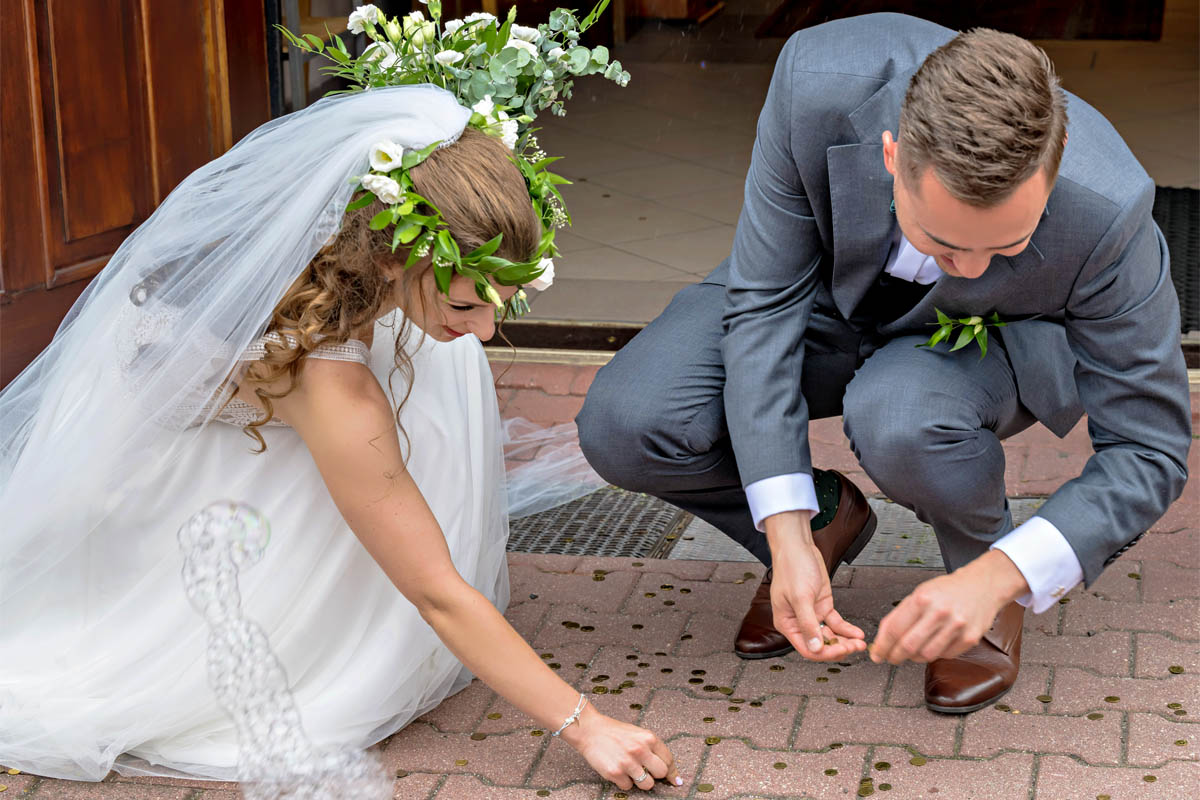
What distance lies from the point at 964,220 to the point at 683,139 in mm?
4514

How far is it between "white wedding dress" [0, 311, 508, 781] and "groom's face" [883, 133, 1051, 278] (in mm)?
838

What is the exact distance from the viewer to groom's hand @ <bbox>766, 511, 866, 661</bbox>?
1.98 m

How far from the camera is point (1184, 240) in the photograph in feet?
14.9

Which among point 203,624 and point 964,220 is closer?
point 964,220

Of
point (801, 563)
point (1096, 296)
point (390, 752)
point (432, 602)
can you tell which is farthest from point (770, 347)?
point (390, 752)

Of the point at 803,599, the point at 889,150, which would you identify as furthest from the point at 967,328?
the point at 803,599

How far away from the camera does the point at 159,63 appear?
3.46 metres

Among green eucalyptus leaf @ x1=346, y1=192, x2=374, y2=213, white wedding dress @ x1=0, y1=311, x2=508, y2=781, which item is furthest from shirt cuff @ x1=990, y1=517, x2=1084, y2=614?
green eucalyptus leaf @ x1=346, y1=192, x2=374, y2=213

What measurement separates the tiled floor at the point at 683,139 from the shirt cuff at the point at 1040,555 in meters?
2.18

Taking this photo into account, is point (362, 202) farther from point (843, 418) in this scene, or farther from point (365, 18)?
point (843, 418)

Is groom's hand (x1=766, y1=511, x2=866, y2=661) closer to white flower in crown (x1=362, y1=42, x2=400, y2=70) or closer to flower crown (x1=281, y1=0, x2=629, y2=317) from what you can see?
flower crown (x1=281, y1=0, x2=629, y2=317)

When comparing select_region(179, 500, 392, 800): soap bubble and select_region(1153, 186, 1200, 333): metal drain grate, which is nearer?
select_region(179, 500, 392, 800): soap bubble

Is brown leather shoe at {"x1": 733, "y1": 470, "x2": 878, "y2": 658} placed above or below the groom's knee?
below

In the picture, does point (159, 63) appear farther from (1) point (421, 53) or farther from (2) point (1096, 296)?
(2) point (1096, 296)
